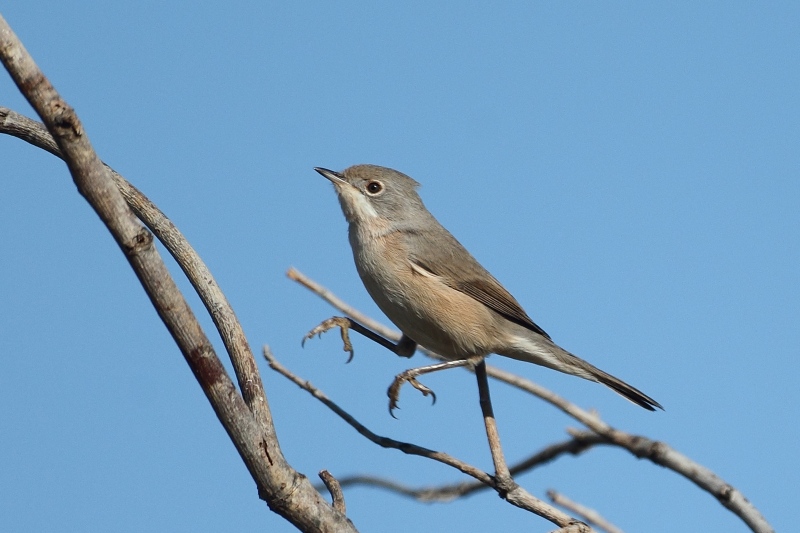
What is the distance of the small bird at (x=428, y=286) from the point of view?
6410mm

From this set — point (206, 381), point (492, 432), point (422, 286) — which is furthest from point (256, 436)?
point (422, 286)

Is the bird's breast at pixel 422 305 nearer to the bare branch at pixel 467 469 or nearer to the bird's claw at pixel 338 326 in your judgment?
the bird's claw at pixel 338 326

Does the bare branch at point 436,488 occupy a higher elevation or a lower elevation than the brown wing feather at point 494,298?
lower

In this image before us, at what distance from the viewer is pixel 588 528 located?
10.8 ft

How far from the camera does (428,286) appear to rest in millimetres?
6566

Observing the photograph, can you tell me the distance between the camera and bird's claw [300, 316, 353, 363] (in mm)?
5637

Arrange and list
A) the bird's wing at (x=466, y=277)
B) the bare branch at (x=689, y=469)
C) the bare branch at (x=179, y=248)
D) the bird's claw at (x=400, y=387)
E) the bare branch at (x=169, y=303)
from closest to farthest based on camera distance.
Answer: the bare branch at (x=689, y=469)
the bare branch at (x=169, y=303)
the bare branch at (x=179, y=248)
the bird's claw at (x=400, y=387)
the bird's wing at (x=466, y=277)

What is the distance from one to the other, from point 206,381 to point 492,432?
176 centimetres

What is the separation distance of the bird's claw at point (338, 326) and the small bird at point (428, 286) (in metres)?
0.01

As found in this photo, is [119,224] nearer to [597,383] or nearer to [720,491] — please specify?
[720,491]

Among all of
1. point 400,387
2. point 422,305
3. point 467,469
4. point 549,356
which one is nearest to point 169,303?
point 467,469

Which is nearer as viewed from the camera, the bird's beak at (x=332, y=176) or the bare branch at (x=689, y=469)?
the bare branch at (x=689, y=469)

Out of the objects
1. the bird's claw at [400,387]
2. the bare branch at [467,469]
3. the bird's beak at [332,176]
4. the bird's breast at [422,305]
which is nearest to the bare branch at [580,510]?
the bare branch at [467,469]

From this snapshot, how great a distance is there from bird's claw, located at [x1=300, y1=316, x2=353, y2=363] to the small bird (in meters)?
0.01
